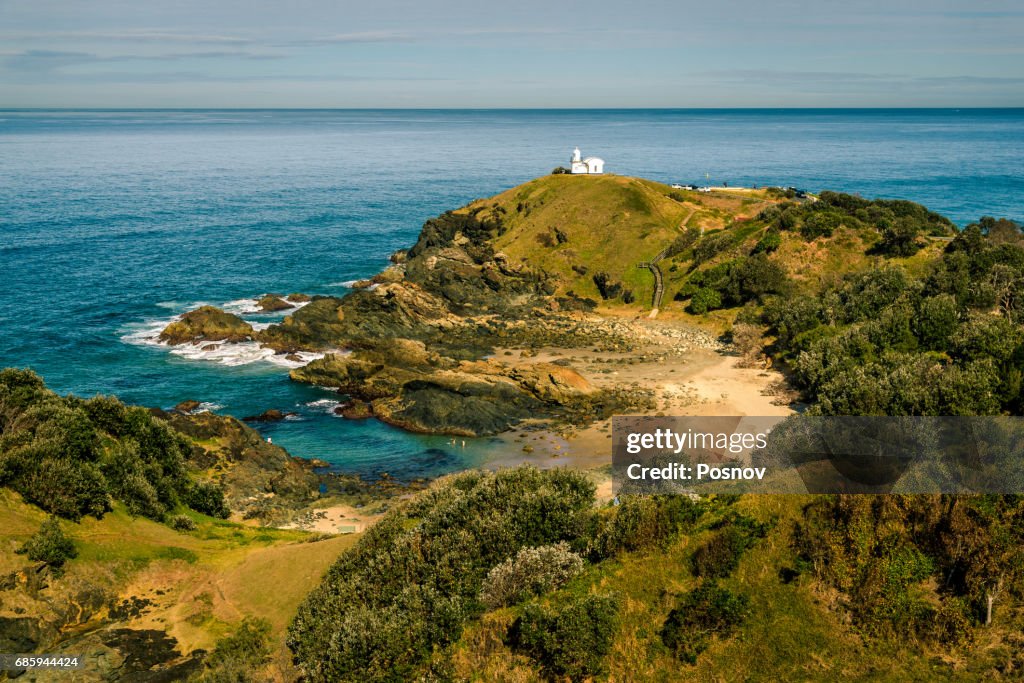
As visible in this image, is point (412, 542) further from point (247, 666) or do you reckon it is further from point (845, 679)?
point (845, 679)

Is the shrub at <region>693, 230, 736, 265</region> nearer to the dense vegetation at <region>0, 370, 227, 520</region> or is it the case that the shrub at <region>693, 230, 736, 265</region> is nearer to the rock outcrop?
the rock outcrop

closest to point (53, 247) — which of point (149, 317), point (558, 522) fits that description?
point (149, 317)

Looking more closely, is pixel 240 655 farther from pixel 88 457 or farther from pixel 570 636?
pixel 88 457

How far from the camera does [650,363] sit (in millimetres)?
62312

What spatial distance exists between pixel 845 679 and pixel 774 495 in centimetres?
690

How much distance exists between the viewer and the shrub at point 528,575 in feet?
73.3

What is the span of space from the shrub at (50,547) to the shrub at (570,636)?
17.5 metres

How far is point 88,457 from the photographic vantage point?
3347cm

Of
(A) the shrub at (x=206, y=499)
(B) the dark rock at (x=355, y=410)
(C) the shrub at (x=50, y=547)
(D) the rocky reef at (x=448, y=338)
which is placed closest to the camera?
(C) the shrub at (x=50, y=547)

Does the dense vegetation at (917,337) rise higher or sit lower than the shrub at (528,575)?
higher

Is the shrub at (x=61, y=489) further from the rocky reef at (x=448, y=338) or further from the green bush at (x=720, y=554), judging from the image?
the green bush at (x=720, y=554)

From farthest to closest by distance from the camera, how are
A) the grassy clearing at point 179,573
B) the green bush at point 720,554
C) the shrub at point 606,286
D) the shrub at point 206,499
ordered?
the shrub at point 606,286, the shrub at point 206,499, the grassy clearing at point 179,573, the green bush at point 720,554

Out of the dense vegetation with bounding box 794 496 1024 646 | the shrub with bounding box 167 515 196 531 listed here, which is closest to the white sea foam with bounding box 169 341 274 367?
the shrub with bounding box 167 515 196 531

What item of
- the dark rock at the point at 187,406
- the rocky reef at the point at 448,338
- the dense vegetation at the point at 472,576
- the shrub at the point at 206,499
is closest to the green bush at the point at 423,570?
the dense vegetation at the point at 472,576
